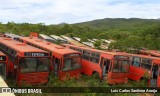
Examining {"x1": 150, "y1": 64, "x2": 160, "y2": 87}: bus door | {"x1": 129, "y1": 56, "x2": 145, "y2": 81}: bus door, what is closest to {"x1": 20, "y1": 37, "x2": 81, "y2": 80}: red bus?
{"x1": 129, "y1": 56, "x2": 145, "y2": 81}: bus door

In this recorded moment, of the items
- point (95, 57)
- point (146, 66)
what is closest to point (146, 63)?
point (146, 66)

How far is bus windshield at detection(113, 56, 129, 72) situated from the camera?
68.7ft

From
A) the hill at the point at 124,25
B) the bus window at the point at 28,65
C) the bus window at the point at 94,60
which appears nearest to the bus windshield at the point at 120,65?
the bus window at the point at 94,60

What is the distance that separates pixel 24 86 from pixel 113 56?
23.2 feet

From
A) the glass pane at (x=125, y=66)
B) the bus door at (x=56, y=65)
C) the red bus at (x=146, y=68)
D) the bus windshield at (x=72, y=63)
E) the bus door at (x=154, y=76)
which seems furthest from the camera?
the glass pane at (x=125, y=66)

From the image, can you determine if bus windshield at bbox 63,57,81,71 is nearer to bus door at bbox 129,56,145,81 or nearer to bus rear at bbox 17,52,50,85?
bus rear at bbox 17,52,50,85

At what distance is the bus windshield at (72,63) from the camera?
20688 millimetres

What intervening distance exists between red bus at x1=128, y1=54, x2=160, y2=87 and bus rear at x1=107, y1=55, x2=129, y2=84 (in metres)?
1.61

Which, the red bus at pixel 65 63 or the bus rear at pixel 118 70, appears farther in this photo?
the bus rear at pixel 118 70

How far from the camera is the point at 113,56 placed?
68.2 feet

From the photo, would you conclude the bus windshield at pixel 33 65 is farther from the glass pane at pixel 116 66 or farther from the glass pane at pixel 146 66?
the glass pane at pixel 146 66

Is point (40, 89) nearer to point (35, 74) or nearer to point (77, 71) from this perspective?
point (35, 74)

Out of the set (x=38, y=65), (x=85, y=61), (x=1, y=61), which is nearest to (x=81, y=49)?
(x=85, y=61)

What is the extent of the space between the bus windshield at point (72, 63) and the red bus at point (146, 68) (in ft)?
17.3
